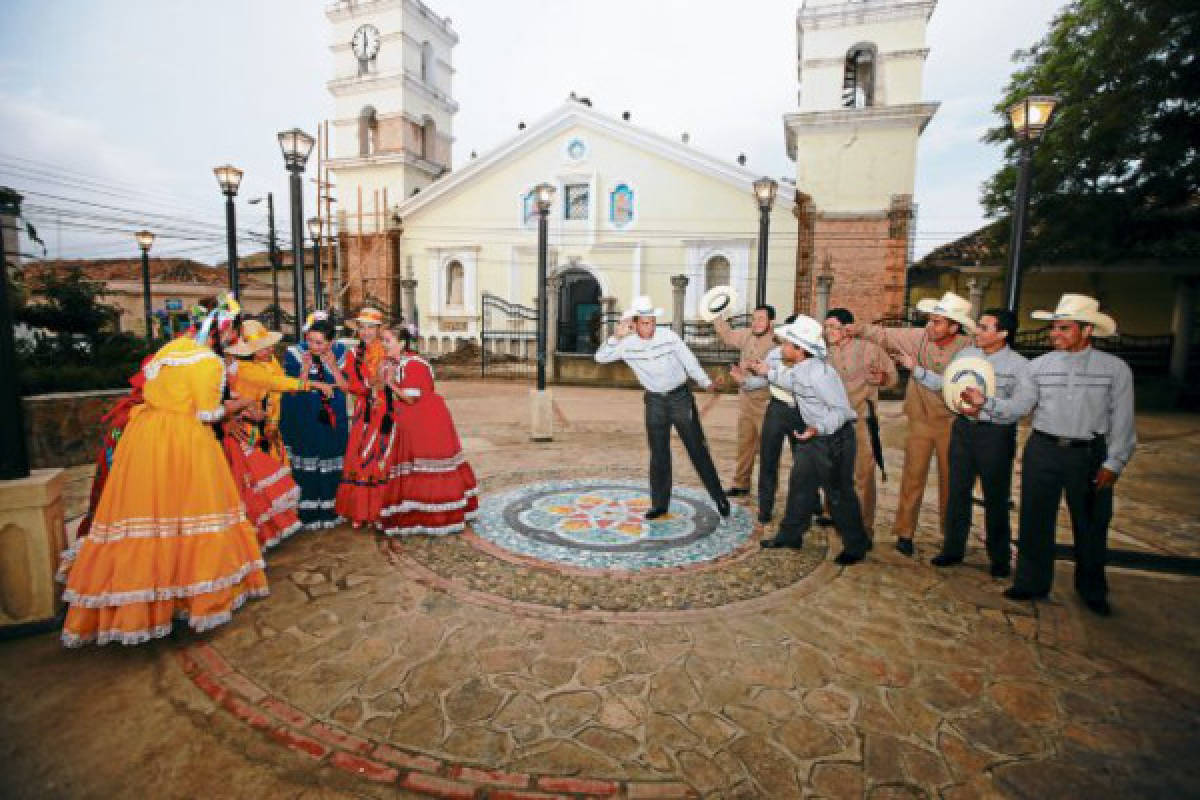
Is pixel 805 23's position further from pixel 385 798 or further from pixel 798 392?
pixel 385 798

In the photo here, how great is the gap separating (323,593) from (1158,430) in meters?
16.0

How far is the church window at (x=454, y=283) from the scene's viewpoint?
25.4 m

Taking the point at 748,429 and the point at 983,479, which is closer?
the point at 983,479

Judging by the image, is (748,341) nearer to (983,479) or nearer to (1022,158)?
(983,479)

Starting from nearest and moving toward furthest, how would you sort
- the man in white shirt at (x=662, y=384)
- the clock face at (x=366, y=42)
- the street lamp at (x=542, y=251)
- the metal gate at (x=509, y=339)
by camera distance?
the man in white shirt at (x=662, y=384)
the street lamp at (x=542, y=251)
the metal gate at (x=509, y=339)
the clock face at (x=366, y=42)

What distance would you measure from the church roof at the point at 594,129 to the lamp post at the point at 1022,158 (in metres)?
15.1

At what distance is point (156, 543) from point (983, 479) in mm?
5748

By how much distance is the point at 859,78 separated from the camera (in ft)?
69.4

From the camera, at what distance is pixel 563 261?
23656 mm

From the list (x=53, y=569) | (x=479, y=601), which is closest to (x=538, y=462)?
(x=479, y=601)

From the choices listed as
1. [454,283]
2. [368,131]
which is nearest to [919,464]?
[454,283]

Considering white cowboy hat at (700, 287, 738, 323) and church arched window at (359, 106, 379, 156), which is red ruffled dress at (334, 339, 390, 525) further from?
church arched window at (359, 106, 379, 156)

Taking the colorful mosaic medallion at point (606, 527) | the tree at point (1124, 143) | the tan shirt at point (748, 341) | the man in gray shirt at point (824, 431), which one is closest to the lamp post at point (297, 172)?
the colorful mosaic medallion at point (606, 527)

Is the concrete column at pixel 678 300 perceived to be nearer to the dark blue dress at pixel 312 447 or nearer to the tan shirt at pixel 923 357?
the tan shirt at pixel 923 357
